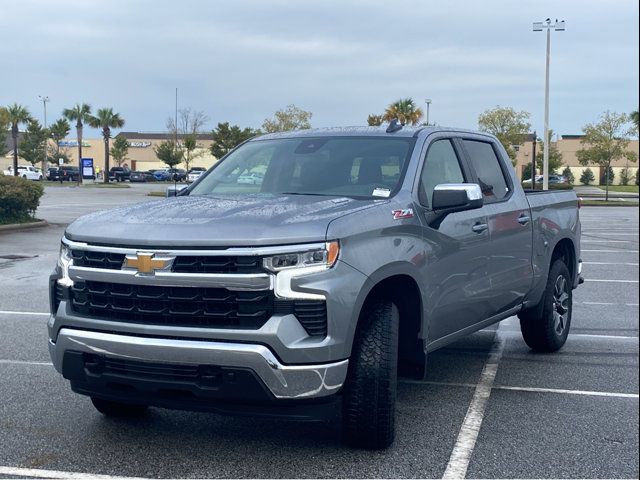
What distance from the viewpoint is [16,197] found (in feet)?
69.5

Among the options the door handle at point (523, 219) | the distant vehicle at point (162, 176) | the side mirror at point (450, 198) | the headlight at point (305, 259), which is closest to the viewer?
the headlight at point (305, 259)

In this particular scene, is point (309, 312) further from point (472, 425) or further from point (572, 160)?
point (572, 160)

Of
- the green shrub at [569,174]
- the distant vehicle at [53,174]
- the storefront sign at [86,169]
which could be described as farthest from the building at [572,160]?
the distant vehicle at [53,174]

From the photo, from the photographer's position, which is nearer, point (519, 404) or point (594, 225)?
point (519, 404)

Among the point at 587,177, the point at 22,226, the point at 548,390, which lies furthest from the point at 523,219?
the point at 587,177

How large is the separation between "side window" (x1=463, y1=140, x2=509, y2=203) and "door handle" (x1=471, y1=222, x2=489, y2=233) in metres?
0.33

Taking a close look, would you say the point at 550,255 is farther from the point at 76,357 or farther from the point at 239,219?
the point at 76,357

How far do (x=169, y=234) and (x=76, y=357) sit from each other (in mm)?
842

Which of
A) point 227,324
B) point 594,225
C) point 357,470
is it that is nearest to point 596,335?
point 357,470

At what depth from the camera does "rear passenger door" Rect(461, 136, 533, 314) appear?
6211 millimetres

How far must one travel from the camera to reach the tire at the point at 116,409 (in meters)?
5.29

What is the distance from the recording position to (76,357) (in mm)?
4461

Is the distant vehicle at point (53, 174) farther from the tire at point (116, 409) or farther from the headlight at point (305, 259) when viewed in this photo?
the headlight at point (305, 259)

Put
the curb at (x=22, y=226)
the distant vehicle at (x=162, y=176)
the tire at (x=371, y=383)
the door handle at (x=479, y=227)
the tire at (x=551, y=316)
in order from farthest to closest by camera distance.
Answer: the distant vehicle at (x=162, y=176) → the curb at (x=22, y=226) → the tire at (x=551, y=316) → the door handle at (x=479, y=227) → the tire at (x=371, y=383)
